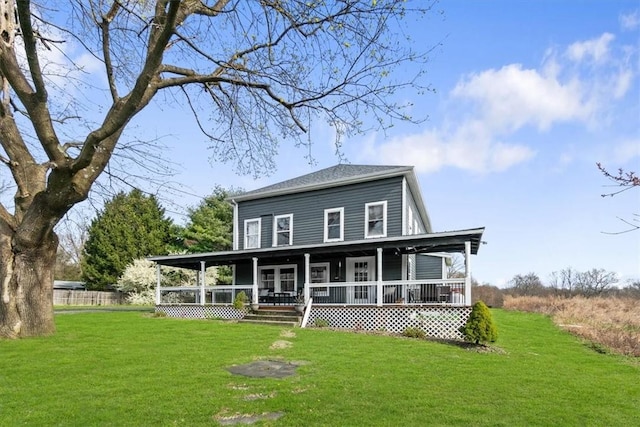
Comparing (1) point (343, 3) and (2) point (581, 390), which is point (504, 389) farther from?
(1) point (343, 3)

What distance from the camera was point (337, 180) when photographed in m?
18.4

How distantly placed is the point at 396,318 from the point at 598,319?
36.6ft

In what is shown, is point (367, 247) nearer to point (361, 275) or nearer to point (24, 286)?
point (361, 275)

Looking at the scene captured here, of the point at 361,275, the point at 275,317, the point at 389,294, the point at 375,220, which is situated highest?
the point at 375,220

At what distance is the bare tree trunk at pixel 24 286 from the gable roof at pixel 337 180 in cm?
1089

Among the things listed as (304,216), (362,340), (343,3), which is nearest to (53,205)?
(343,3)

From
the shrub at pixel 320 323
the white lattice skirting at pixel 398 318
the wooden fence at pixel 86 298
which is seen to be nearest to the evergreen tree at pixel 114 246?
the wooden fence at pixel 86 298

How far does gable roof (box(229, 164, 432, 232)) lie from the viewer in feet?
56.7

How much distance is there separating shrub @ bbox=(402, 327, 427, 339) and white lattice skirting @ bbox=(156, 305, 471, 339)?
469 millimetres

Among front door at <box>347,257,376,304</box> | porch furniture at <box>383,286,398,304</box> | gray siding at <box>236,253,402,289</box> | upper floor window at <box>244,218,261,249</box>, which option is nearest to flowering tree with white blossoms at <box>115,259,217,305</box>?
gray siding at <box>236,253,402,289</box>

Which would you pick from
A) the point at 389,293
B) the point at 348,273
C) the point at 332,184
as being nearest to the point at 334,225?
the point at 332,184

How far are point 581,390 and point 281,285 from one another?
1436 centimetres

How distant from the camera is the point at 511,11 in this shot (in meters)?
5.38

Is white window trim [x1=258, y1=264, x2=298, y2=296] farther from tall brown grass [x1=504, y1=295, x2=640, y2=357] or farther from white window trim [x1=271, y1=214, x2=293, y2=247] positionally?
tall brown grass [x1=504, y1=295, x2=640, y2=357]
